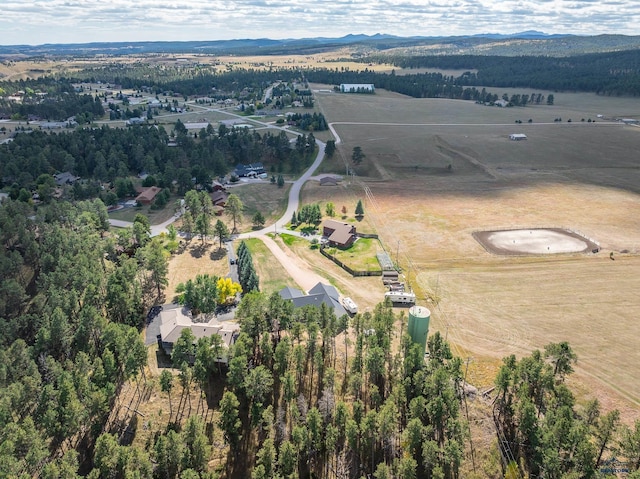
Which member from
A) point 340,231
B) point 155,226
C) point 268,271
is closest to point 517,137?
point 340,231

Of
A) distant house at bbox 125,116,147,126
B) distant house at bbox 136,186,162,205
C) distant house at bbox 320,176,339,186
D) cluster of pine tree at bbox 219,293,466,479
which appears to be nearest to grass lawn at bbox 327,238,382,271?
cluster of pine tree at bbox 219,293,466,479

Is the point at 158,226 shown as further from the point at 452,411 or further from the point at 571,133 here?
the point at 571,133

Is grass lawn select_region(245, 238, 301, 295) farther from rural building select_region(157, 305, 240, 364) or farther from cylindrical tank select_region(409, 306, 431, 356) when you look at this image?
cylindrical tank select_region(409, 306, 431, 356)

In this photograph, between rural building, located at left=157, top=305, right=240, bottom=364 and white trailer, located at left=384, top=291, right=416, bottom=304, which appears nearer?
rural building, located at left=157, top=305, right=240, bottom=364

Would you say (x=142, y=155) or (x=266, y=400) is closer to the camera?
(x=266, y=400)

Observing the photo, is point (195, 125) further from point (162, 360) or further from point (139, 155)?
point (162, 360)

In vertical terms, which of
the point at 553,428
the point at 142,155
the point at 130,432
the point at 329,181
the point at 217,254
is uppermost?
the point at 142,155

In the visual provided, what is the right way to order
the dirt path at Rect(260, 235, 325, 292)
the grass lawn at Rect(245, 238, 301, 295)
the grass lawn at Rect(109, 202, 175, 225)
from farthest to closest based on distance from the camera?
the grass lawn at Rect(109, 202, 175, 225)
the dirt path at Rect(260, 235, 325, 292)
the grass lawn at Rect(245, 238, 301, 295)
